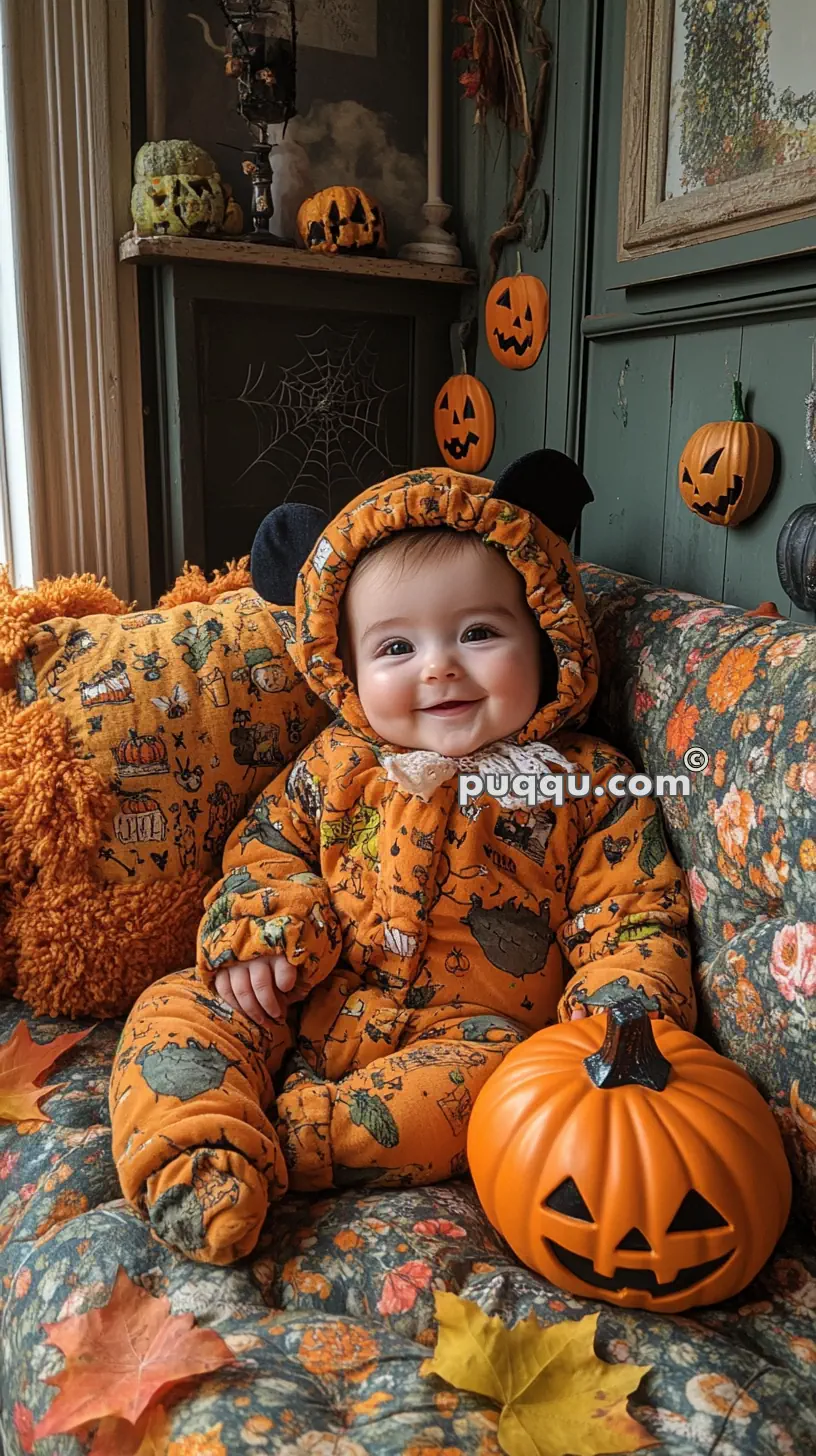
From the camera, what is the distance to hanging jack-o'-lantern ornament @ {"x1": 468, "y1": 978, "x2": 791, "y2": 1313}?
976mm

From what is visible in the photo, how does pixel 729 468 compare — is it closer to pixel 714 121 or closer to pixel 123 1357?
pixel 714 121

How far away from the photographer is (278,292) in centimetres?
201

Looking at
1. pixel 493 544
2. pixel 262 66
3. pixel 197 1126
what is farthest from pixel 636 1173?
pixel 262 66

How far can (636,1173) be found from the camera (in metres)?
0.99

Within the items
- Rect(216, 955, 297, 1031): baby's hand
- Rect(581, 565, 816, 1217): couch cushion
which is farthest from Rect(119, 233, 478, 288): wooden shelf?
Rect(216, 955, 297, 1031): baby's hand

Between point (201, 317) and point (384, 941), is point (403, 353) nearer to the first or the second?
point (201, 317)

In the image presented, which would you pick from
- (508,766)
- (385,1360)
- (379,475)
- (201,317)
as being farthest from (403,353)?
(385,1360)

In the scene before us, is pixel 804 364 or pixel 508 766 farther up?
pixel 804 364

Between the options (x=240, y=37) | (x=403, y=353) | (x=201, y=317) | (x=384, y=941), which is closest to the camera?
(x=384, y=941)

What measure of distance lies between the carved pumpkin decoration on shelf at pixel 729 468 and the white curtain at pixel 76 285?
3.47ft

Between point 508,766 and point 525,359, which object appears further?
point 525,359

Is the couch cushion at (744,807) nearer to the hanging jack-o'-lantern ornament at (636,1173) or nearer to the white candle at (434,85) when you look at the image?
the hanging jack-o'-lantern ornament at (636,1173)

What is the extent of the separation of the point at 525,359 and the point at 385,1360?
1.61 metres

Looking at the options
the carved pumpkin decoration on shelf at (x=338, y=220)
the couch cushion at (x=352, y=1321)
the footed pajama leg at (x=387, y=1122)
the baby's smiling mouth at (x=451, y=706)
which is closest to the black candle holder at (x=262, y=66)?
the carved pumpkin decoration on shelf at (x=338, y=220)
